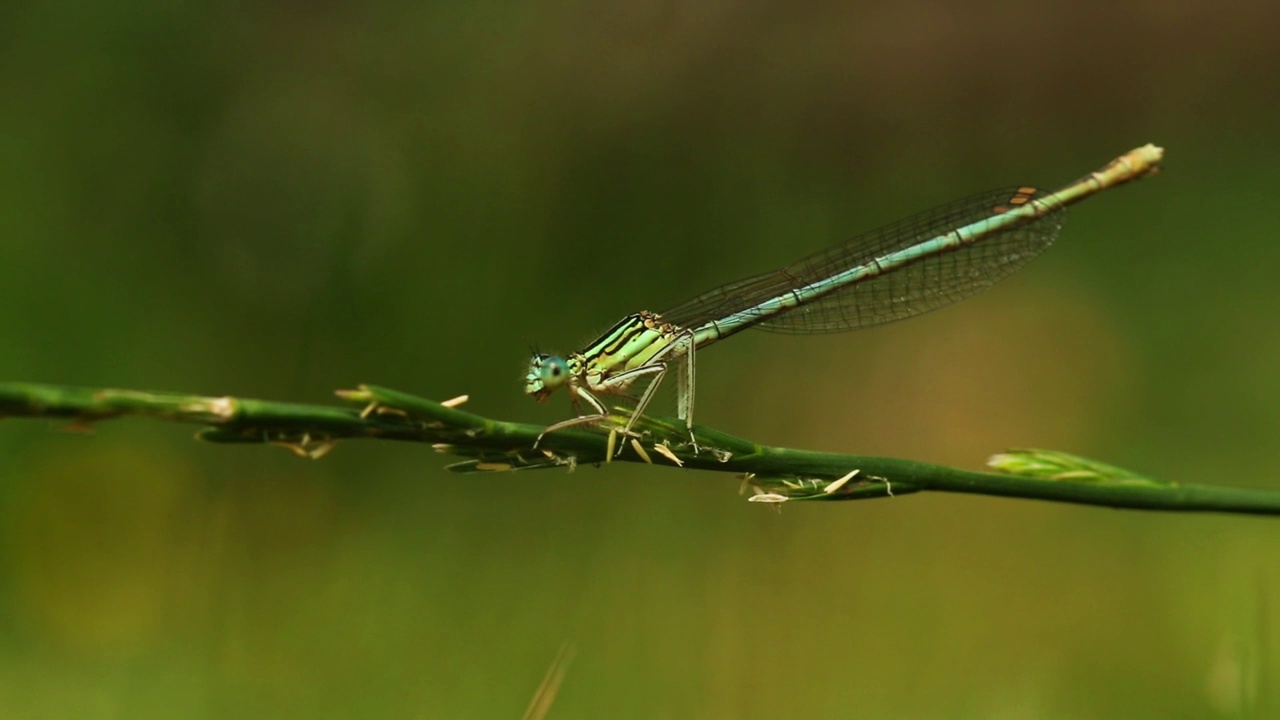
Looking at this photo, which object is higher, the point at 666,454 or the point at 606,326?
the point at 606,326

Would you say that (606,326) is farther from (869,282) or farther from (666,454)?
(666,454)

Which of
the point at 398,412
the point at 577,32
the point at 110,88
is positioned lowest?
the point at 398,412

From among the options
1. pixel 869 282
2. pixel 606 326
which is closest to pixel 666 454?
pixel 869 282

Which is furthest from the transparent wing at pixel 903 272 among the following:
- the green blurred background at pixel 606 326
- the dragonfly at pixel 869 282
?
the green blurred background at pixel 606 326

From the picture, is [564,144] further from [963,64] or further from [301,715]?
[301,715]

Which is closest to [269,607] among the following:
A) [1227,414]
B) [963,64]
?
[1227,414]

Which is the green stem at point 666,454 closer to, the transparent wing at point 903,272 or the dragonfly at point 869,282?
the dragonfly at point 869,282
